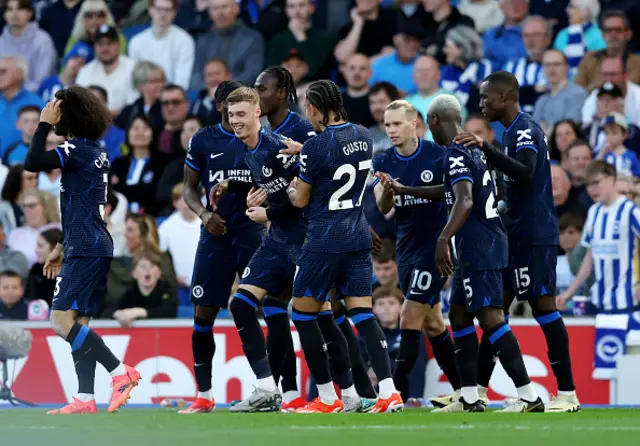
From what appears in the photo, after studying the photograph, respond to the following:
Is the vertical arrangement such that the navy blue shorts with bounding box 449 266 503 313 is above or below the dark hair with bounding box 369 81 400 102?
below

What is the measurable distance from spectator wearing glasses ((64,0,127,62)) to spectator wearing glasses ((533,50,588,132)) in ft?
20.4

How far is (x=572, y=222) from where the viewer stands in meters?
14.0

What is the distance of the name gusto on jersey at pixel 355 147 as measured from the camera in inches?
376

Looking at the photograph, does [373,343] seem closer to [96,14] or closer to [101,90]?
[101,90]

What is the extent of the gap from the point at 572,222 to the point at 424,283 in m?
4.05

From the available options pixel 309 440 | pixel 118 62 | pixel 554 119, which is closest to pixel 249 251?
pixel 309 440

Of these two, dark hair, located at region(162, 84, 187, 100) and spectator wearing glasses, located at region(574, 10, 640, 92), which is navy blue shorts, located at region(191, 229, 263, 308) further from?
spectator wearing glasses, located at region(574, 10, 640, 92)

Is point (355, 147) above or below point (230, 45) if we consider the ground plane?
below

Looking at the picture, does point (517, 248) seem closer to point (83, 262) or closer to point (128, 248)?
point (83, 262)

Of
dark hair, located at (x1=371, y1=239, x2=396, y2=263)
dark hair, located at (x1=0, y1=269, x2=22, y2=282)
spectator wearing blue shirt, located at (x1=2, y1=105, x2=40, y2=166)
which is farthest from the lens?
spectator wearing blue shirt, located at (x1=2, y1=105, x2=40, y2=166)

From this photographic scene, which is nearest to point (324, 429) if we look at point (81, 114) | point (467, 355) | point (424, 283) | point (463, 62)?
point (467, 355)

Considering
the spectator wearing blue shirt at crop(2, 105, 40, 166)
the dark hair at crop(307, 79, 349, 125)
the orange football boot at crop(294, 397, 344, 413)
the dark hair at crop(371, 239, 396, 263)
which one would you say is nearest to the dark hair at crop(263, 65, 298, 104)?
the dark hair at crop(307, 79, 349, 125)

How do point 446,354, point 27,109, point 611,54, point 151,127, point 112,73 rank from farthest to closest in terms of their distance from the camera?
1. point 112,73
2. point 27,109
3. point 151,127
4. point 611,54
5. point 446,354

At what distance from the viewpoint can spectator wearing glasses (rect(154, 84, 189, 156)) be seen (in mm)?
16797
